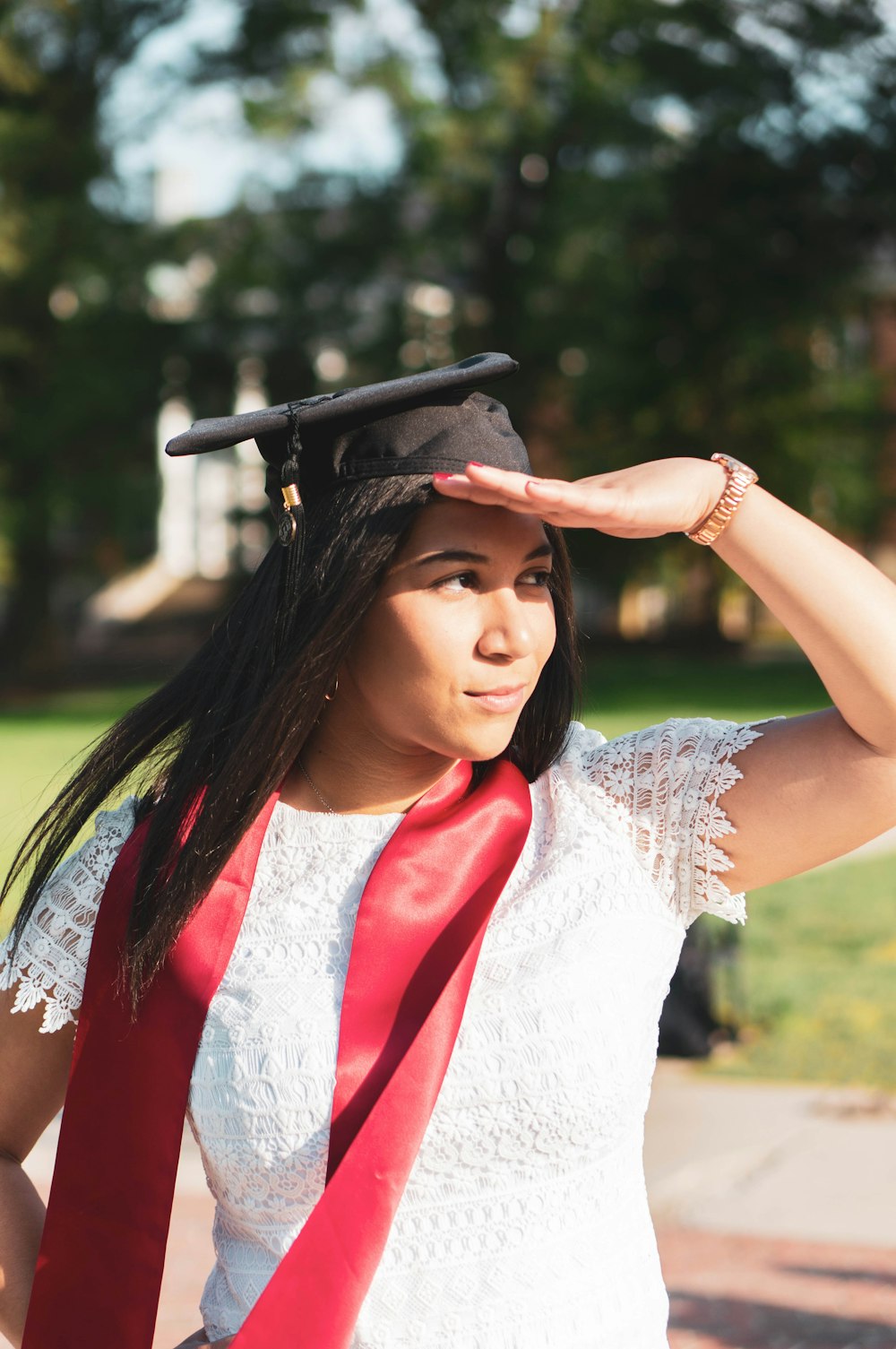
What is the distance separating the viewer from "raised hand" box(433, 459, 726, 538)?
1.74 metres

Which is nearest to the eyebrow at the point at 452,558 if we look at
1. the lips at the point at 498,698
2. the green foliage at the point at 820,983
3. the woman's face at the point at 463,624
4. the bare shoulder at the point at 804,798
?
the woman's face at the point at 463,624

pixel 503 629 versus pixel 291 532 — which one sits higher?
pixel 291 532

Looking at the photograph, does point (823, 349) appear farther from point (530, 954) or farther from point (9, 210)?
point (530, 954)

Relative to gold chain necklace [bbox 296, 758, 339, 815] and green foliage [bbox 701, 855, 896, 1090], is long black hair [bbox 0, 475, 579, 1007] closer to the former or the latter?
gold chain necklace [bbox 296, 758, 339, 815]

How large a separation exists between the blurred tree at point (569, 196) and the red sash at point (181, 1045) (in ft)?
81.3

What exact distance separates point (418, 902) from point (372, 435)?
558 millimetres

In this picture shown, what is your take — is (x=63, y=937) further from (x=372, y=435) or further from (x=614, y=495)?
(x=614, y=495)

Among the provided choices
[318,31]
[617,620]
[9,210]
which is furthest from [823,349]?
[9,210]

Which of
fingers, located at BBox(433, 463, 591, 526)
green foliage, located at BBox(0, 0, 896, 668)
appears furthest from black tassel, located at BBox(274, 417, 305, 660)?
green foliage, located at BBox(0, 0, 896, 668)

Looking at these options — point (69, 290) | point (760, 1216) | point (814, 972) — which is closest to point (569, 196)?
point (69, 290)

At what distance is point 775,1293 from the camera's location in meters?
4.25

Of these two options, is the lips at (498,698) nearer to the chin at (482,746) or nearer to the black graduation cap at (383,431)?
the chin at (482,746)

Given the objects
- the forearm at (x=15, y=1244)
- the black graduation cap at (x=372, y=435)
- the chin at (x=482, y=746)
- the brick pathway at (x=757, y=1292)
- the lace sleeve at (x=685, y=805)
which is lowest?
the brick pathway at (x=757, y=1292)

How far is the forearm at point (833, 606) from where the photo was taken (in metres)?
1.81
